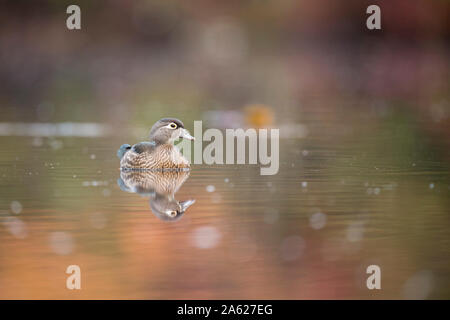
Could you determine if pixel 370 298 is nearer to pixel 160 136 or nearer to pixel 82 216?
pixel 82 216

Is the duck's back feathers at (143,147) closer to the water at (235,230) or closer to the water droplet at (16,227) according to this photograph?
the water at (235,230)

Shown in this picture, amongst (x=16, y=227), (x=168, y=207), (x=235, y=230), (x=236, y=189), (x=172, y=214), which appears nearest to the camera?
(x=235, y=230)

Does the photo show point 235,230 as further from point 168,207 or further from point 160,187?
point 160,187

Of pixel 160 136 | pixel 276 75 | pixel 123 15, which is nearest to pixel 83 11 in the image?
pixel 123 15

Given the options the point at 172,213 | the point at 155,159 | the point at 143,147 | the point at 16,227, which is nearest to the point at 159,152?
the point at 155,159

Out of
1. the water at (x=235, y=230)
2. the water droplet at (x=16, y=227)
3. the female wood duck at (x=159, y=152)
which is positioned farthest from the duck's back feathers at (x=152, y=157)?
the water droplet at (x=16, y=227)

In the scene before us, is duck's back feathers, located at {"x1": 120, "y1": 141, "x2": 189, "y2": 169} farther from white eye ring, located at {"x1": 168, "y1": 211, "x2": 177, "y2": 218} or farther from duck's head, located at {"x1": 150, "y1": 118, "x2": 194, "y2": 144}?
Answer: white eye ring, located at {"x1": 168, "y1": 211, "x2": 177, "y2": 218}
